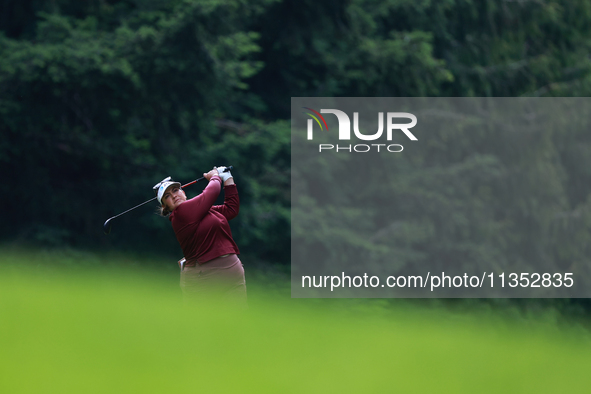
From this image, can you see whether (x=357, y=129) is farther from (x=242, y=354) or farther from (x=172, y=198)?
(x=242, y=354)

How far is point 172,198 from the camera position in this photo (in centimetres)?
510

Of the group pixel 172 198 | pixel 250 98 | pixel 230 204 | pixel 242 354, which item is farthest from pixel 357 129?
pixel 242 354

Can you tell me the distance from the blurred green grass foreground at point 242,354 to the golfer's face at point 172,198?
142cm

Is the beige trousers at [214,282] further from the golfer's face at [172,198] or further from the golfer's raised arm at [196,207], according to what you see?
the golfer's face at [172,198]

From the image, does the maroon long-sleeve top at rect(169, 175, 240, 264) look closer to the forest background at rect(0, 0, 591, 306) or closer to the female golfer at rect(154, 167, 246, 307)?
the female golfer at rect(154, 167, 246, 307)

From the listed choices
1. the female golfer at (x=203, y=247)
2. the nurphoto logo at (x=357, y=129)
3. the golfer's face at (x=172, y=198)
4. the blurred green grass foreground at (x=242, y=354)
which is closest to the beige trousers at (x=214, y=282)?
the female golfer at (x=203, y=247)

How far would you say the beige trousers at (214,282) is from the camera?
5.09 meters

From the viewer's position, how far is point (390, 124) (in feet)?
54.6

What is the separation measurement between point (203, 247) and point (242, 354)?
7.48ft

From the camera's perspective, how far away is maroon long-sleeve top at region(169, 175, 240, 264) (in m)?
5.06

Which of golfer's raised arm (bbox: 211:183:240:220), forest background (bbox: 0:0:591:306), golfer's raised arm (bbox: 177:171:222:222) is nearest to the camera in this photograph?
golfer's raised arm (bbox: 177:171:222:222)

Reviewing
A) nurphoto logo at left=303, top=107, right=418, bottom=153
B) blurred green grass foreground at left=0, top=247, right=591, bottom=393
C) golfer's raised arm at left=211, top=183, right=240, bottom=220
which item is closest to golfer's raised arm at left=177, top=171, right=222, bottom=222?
golfer's raised arm at left=211, top=183, right=240, bottom=220

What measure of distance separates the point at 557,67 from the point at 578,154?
2662 mm

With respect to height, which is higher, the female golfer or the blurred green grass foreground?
the female golfer
